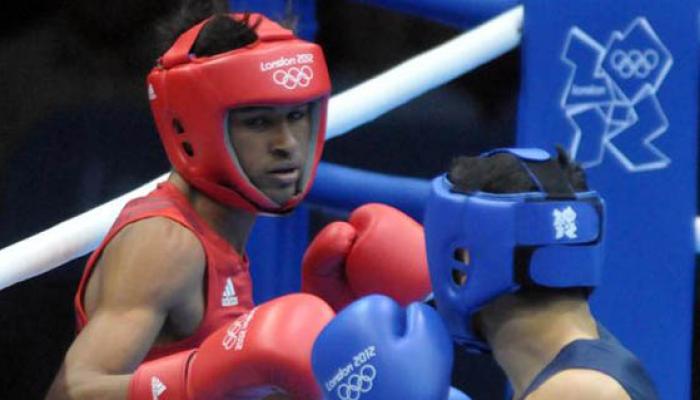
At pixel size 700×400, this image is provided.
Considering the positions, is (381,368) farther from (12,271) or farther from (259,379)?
(12,271)

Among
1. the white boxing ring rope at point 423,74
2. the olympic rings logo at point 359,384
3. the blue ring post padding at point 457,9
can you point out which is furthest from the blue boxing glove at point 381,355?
the blue ring post padding at point 457,9

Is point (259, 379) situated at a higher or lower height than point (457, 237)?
lower

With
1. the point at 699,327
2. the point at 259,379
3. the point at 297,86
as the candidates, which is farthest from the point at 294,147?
the point at 699,327

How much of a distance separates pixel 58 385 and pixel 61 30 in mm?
1043

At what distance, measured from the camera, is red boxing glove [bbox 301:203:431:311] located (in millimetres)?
2639

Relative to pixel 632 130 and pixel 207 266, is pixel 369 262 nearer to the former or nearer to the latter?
pixel 207 266

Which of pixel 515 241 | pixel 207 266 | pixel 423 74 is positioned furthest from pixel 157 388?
pixel 423 74

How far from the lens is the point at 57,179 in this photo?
3166 mm

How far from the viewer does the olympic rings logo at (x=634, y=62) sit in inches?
108

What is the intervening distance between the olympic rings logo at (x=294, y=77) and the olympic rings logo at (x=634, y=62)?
1.66 ft

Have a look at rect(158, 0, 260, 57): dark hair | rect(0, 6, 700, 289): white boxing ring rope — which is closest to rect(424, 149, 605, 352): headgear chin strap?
rect(158, 0, 260, 57): dark hair

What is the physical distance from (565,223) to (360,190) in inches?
40.4

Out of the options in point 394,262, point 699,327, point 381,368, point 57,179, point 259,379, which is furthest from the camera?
point 699,327

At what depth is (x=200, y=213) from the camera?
2.52 metres
